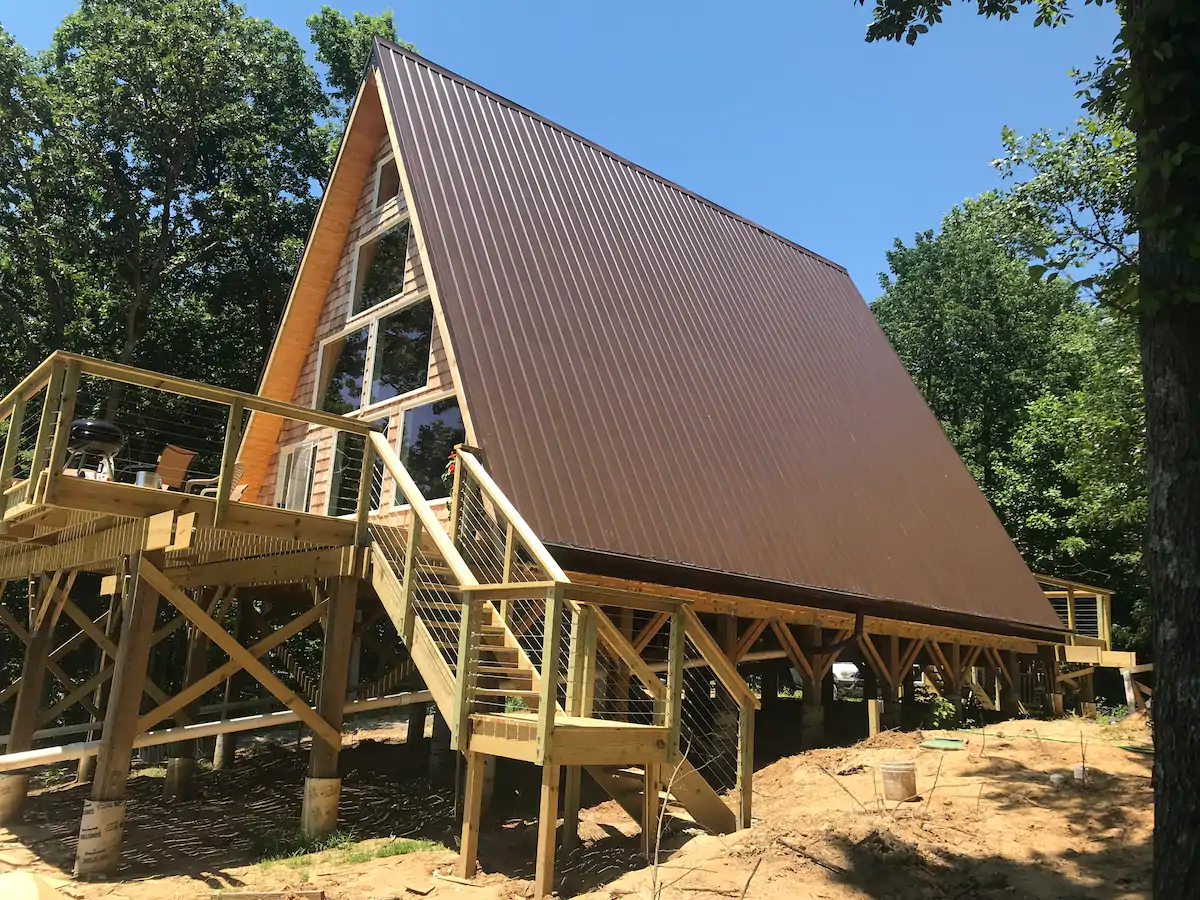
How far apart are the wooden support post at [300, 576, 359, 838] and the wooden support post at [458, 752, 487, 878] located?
7.16 feet

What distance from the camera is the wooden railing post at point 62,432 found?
→ 6613 mm

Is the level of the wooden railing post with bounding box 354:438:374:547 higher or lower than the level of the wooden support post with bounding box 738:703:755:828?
higher

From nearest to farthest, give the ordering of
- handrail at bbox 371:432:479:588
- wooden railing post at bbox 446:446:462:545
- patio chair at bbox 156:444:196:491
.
Answer: handrail at bbox 371:432:479:588 → wooden railing post at bbox 446:446:462:545 → patio chair at bbox 156:444:196:491

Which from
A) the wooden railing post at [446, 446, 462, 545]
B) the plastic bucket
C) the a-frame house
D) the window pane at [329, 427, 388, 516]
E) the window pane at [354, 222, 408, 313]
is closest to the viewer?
the a-frame house

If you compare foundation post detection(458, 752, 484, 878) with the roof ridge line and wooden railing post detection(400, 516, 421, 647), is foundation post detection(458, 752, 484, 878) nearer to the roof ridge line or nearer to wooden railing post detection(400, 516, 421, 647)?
wooden railing post detection(400, 516, 421, 647)

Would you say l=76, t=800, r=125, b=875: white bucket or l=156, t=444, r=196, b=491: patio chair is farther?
l=156, t=444, r=196, b=491: patio chair

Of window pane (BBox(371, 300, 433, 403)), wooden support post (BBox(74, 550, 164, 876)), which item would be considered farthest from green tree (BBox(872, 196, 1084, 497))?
wooden support post (BBox(74, 550, 164, 876))

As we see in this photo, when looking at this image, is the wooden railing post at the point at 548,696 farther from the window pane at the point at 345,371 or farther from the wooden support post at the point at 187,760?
the wooden support post at the point at 187,760

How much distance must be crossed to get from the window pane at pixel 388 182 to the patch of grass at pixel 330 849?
26.4ft

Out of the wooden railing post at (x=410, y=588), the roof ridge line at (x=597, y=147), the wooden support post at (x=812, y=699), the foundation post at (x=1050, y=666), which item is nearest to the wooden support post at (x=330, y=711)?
the wooden railing post at (x=410, y=588)

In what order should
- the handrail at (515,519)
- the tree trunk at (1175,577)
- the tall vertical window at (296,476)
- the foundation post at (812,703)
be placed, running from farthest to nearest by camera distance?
the tall vertical window at (296,476) < the foundation post at (812,703) < the handrail at (515,519) < the tree trunk at (1175,577)

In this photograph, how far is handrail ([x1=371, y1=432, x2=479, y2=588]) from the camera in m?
6.43

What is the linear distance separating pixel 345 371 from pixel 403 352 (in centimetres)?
164

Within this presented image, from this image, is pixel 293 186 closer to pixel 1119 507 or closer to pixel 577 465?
pixel 577 465
